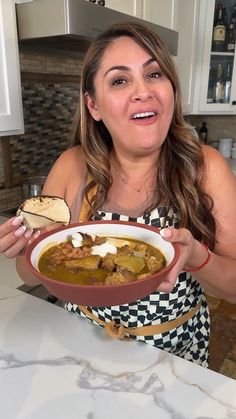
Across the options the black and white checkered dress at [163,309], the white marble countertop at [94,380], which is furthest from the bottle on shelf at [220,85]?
the white marble countertop at [94,380]

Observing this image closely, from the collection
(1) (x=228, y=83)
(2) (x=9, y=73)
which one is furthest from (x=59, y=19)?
(1) (x=228, y=83)

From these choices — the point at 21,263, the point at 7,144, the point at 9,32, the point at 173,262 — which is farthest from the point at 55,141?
the point at 173,262

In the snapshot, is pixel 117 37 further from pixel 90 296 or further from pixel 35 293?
pixel 35 293

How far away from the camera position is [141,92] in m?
0.82

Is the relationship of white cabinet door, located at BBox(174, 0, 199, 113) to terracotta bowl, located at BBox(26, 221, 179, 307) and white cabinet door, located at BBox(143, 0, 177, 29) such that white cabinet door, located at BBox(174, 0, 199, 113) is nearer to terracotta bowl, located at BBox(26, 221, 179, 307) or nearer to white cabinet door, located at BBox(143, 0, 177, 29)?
white cabinet door, located at BBox(143, 0, 177, 29)

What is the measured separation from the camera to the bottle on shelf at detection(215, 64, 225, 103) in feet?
8.66

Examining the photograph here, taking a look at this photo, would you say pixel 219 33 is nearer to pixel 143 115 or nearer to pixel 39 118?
pixel 39 118

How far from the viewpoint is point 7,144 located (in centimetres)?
167

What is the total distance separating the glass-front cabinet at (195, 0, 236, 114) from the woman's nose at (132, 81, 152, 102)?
197 centimetres

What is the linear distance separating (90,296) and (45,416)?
0.73 feet

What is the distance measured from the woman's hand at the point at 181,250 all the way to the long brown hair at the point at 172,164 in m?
0.21

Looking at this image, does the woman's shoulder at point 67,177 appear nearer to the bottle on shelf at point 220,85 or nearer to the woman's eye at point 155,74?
the woman's eye at point 155,74

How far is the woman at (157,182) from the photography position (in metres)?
0.84

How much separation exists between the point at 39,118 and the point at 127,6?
2.52 ft
